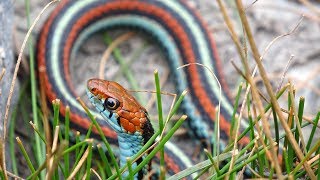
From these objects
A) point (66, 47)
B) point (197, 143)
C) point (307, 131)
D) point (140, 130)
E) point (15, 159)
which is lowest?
point (307, 131)

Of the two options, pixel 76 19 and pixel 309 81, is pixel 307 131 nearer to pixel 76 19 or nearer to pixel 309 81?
pixel 309 81

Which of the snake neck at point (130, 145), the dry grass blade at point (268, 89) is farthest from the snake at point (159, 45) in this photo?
the dry grass blade at point (268, 89)

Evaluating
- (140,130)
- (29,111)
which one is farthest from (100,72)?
(140,130)

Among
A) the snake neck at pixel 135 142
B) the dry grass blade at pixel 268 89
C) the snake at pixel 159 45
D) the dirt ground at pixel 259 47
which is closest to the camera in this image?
the dry grass blade at pixel 268 89

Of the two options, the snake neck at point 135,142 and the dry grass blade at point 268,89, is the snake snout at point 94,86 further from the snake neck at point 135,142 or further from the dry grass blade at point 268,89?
the dry grass blade at point 268,89

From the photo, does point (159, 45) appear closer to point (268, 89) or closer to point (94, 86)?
point (94, 86)

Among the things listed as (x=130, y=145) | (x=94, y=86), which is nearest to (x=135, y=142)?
(x=130, y=145)

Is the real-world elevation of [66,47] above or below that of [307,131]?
above
